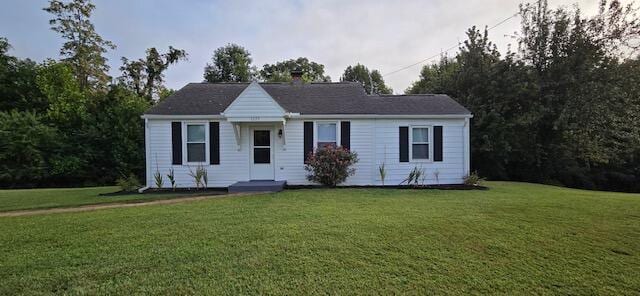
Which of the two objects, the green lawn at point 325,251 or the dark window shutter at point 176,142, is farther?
the dark window shutter at point 176,142

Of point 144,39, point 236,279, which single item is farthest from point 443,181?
point 144,39

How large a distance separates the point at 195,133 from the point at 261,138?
96.5 inches

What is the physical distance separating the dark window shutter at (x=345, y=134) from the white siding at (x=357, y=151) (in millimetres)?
155

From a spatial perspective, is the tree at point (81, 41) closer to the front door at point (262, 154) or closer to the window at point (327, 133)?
the front door at point (262, 154)

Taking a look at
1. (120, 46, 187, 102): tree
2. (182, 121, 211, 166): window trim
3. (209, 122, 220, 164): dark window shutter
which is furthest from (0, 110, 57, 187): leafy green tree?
(209, 122, 220, 164): dark window shutter

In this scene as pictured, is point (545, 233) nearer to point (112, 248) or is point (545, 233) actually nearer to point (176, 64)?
point (112, 248)

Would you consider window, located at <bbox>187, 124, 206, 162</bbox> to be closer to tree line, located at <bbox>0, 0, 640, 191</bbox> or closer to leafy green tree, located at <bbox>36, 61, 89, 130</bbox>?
tree line, located at <bbox>0, 0, 640, 191</bbox>

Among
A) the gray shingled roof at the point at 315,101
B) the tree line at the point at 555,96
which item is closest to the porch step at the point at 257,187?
the gray shingled roof at the point at 315,101

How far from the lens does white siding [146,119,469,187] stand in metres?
10.7

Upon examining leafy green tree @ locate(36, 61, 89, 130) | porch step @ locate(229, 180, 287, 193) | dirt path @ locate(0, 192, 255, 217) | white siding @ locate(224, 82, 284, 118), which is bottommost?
dirt path @ locate(0, 192, 255, 217)

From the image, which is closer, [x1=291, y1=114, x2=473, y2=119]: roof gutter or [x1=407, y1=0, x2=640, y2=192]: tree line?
[x1=291, y1=114, x2=473, y2=119]: roof gutter

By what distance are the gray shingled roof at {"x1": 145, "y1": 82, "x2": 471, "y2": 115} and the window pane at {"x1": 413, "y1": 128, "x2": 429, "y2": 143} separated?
2.19 ft

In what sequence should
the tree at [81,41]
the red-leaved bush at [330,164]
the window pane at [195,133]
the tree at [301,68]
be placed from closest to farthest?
the red-leaved bush at [330,164]
the window pane at [195,133]
the tree at [81,41]
the tree at [301,68]

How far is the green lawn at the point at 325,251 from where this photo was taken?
114 inches
